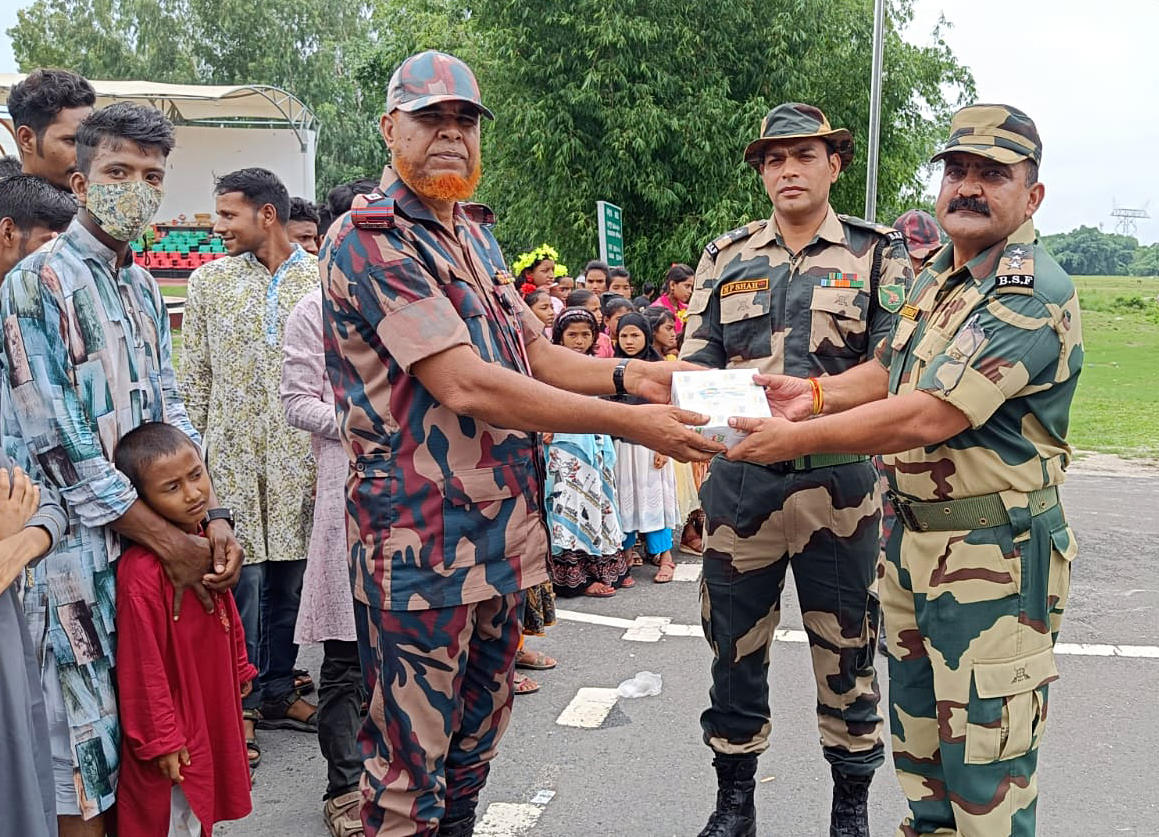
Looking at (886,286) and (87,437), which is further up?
(886,286)

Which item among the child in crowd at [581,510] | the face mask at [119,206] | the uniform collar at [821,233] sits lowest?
the child in crowd at [581,510]

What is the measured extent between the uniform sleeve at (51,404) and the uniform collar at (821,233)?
234cm

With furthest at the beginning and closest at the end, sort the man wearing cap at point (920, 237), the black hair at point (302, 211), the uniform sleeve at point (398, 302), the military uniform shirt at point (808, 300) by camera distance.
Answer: the man wearing cap at point (920, 237), the black hair at point (302, 211), the military uniform shirt at point (808, 300), the uniform sleeve at point (398, 302)

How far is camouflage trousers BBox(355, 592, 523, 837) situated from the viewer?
8.63ft

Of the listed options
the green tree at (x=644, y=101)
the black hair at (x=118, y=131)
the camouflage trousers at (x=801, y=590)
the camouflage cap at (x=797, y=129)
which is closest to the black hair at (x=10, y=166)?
the black hair at (x=118, y=131)

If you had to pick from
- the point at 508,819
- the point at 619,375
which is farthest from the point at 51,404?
the point at 508,819

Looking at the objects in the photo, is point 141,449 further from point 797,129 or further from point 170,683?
point 797,129

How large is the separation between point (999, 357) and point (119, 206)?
7.94 ft

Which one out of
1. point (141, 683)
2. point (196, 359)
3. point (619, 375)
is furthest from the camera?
point (196, 359)

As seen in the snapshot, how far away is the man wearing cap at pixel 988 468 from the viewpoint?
273 centimetres

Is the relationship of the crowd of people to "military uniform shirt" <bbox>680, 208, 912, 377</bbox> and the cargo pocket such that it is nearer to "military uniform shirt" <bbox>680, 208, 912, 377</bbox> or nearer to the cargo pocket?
the cargo pocket

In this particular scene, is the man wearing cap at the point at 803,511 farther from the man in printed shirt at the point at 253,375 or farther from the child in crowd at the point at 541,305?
the child in crowd at the point at 541,305

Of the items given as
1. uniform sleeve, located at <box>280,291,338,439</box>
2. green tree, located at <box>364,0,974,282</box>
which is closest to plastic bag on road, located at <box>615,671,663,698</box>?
uniform sleeve, located at <box>280,291,338,439</box>

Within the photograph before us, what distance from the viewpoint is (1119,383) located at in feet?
60.1
